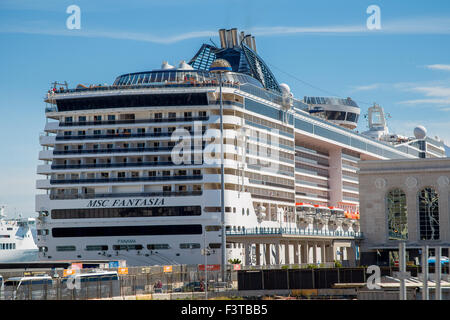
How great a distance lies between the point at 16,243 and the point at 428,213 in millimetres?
98987

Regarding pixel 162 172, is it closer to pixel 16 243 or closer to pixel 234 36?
pixel 234 36

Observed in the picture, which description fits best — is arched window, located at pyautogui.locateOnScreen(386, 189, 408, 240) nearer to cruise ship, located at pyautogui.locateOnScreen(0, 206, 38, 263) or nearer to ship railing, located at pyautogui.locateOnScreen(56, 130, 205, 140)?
ship railing, located at pyautogui.locateOnScreen(56, 130, 205, 140)

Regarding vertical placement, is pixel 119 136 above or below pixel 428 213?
above

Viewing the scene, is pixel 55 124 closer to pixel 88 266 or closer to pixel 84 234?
pixel 84 234

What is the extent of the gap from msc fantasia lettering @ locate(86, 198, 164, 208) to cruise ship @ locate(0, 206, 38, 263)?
7428 centimetres

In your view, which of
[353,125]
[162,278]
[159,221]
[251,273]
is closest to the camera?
[251,273]

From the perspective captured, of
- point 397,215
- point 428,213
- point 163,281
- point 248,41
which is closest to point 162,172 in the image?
point 163,281

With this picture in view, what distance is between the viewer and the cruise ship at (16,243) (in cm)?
16500

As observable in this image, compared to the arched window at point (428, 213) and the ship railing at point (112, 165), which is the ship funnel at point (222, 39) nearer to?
the ship railing at point (112, 165)

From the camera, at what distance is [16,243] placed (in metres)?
168

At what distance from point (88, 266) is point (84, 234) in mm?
12799

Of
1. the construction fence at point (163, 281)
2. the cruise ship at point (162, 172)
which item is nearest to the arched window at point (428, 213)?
the cruise ship at point (162, 172)

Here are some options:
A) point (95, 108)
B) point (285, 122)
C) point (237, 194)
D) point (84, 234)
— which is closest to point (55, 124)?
point (95, 108)

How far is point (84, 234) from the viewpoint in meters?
93.4
